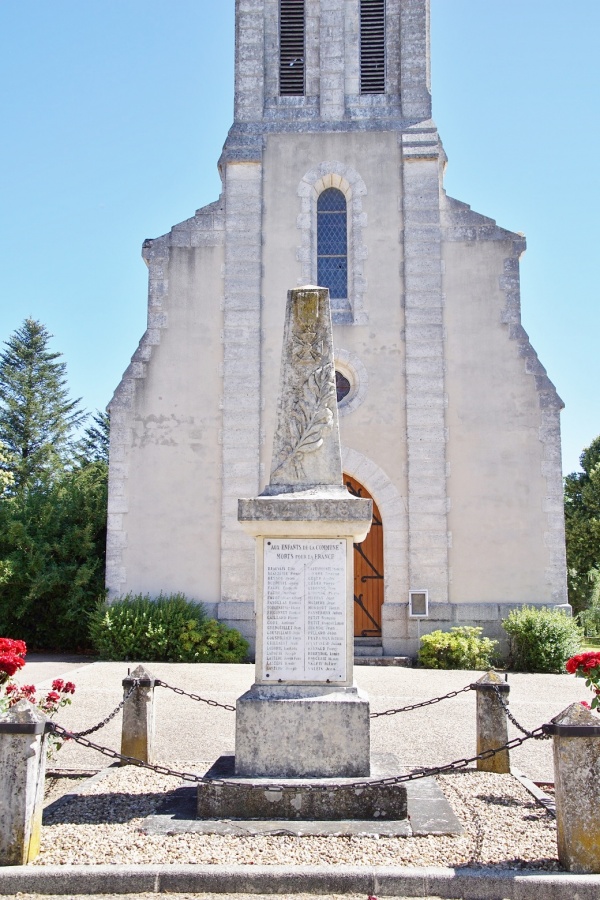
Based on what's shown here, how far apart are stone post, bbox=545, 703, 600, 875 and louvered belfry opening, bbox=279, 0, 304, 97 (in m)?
13.9

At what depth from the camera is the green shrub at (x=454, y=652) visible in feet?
41.9

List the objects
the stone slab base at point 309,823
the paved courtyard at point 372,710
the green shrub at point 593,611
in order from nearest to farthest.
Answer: the stone slab base at point 309,823, the paved courtyard at point 372,710, the green shrub at point 593,611

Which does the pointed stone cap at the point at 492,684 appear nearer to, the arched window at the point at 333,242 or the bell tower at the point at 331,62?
the arched window at the point at 333,242

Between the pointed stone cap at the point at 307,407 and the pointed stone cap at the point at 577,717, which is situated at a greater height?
the pointed stone cap at the point at 307,407

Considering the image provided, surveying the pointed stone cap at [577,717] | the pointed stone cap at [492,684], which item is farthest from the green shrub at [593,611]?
the pointed stone cap at [577,717]

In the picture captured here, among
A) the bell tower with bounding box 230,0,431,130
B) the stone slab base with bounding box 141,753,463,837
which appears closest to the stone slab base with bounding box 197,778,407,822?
the stone slab base with bounding box 141,753,463,837

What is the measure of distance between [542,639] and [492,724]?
6549mm

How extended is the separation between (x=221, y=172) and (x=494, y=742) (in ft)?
39.4

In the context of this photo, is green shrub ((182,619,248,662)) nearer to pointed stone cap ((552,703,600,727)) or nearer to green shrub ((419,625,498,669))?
green shrub ((419,625,498,669))

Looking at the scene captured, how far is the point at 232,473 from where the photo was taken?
1415 cm

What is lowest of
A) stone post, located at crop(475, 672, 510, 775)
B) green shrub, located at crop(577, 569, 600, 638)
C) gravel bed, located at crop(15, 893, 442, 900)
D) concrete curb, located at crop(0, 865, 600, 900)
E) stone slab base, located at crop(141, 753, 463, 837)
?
gravel bed, located at crop(15, 893, 442, 900)

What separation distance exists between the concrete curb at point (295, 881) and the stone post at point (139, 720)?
2.45 meters

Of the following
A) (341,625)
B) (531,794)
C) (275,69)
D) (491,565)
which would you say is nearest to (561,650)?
(491,565)

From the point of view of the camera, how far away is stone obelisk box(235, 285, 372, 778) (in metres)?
5.32
